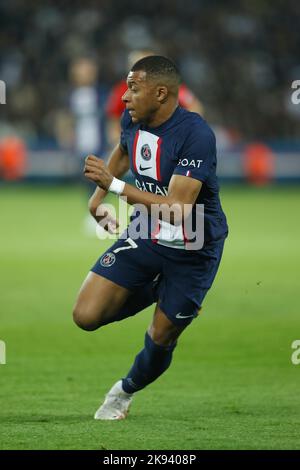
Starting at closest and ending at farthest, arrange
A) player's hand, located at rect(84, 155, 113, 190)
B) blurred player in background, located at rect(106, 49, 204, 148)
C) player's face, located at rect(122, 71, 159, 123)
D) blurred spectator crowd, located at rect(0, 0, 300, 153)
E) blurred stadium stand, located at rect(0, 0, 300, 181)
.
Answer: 1. player's hand, located at rect(84, 155, 113, 190)
2. player's face, located at rect(122, 71, 159, 123)
3. blurred player in background, located at rect(106, 49, 204, 148)
4. blurred stadium stand, located at rect(0, 0, 300, 181)
5. blurred spectator crowd, located at rect(0, 0, 300, 153)

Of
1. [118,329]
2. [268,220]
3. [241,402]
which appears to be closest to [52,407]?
[241,402]

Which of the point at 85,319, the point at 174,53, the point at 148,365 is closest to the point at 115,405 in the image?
the point at 148,365

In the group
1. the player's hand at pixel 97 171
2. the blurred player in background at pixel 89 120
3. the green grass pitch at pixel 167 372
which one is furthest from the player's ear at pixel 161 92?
the blurred player in background at pixel 89 120

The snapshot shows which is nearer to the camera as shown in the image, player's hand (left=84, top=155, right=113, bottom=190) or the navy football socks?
player's hand (left=84, top=155, right=113, bottom=190)

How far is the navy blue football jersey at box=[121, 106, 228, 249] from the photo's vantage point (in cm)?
608

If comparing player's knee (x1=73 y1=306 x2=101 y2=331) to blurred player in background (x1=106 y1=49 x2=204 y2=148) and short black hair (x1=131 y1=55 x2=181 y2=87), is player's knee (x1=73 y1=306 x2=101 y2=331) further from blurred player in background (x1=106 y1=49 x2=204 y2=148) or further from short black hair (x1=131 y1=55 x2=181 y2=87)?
blurred player in background (x1=106 y1=49 x2=204 y2=148)

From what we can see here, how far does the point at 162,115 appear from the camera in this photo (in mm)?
6324

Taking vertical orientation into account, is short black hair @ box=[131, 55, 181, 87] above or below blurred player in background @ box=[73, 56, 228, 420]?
above

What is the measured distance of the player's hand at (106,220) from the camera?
6738 mm

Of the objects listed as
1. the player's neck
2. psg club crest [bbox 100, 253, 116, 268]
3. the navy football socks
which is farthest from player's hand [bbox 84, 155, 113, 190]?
the navy football socks

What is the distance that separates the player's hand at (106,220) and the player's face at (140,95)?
781mm

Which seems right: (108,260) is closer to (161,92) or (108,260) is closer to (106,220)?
(106,220)

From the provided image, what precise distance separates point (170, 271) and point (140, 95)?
3.49ft
